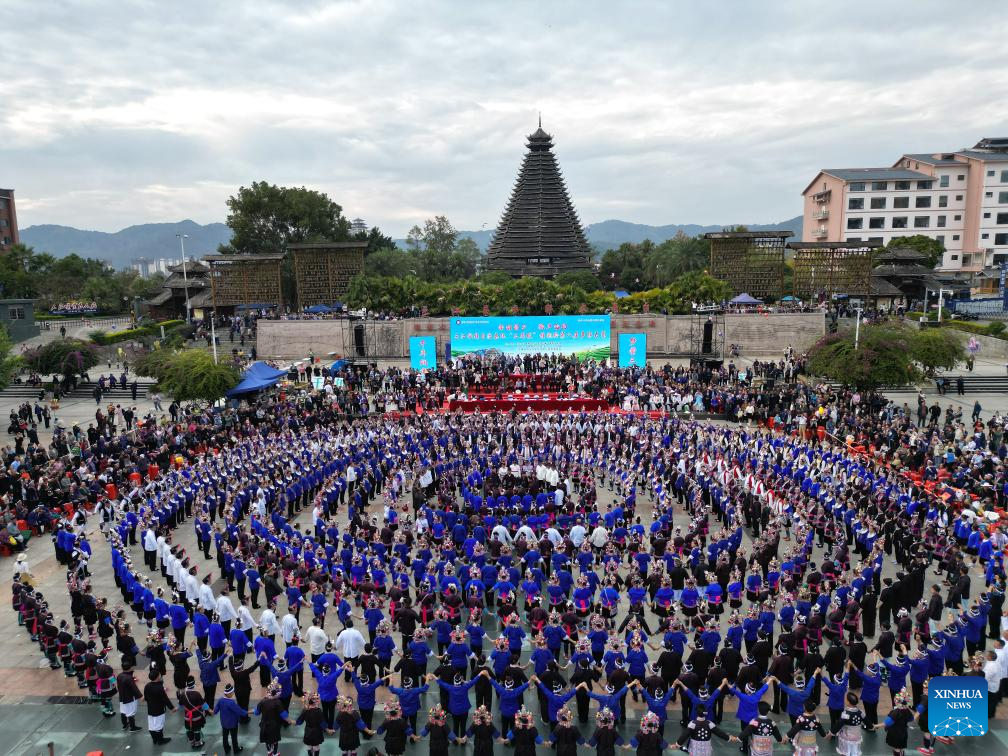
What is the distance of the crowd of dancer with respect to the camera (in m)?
9.35

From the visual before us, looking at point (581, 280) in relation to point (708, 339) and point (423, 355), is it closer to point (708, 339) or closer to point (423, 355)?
point (708, 339)

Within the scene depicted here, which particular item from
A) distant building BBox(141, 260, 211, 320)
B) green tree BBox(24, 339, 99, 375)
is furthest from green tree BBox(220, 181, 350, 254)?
green tree BBox(24, 339, 99, 375)

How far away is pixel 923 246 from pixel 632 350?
41.7m

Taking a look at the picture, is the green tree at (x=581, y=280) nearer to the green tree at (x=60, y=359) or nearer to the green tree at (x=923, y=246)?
the green tree at (x=923, y=246)

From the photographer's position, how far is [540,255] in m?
61.5

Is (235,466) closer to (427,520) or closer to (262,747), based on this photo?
(427,520)

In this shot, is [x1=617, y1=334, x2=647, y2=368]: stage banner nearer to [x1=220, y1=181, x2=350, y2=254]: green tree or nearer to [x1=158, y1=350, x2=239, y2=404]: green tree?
[x1=158, y1=350, x2=239, y2=404]: green tree

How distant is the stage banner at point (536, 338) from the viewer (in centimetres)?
3691

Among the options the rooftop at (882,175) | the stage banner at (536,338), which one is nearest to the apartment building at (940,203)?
the rooftop at (882,175)

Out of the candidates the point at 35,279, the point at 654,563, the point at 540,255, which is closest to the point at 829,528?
the point at 654,563

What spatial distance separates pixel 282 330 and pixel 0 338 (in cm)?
1588

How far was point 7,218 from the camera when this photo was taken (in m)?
85.9

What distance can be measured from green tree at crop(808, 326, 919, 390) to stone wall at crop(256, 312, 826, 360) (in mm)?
13535

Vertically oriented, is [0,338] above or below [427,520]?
above
